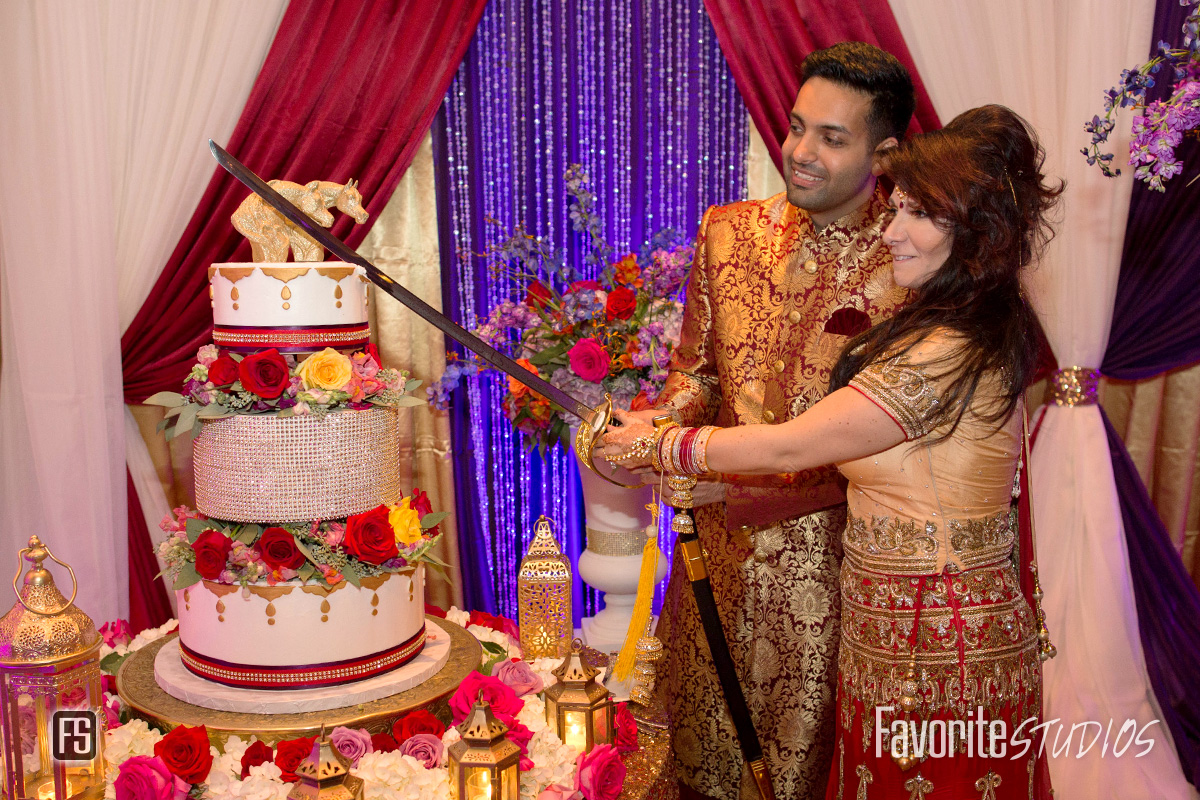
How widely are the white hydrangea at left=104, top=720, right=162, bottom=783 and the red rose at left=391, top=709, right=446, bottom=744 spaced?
0.49 meters

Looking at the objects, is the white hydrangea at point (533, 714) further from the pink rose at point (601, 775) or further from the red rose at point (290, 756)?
the red rose at point (290, 756)

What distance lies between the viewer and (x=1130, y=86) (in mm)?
1944

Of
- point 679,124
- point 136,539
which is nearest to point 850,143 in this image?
point 679,124

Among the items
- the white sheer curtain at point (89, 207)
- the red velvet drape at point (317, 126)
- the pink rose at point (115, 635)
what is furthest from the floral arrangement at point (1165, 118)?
the white sheer curtain at point (89, 207)

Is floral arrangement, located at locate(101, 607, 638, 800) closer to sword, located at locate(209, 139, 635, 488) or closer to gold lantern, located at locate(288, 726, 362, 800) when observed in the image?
gold lantern, located at locate(288, 726, 362, 800)

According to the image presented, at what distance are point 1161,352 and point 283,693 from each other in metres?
2.98

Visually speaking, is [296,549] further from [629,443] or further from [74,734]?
[629,443]

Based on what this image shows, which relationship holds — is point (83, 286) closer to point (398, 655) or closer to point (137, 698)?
point (137, 698)

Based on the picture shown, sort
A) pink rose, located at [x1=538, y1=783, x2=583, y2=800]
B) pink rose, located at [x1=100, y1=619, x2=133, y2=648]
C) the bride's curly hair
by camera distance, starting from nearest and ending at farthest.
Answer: the bride's curly hair, pink rose, located at [x1=538, y1=783, x2=583, y2=800], pink rose, located at [x1=100, y1=619, x2=133, y2=648]

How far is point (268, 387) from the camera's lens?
81.1 inches

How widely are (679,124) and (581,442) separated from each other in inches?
77.7

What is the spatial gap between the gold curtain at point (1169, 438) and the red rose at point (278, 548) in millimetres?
2919

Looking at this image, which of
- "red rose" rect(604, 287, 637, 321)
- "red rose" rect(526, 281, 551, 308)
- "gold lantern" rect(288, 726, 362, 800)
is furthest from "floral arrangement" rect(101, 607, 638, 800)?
"red rose" rect(526, 281, 551, 308)

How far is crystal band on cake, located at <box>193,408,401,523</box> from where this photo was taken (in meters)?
2.11
